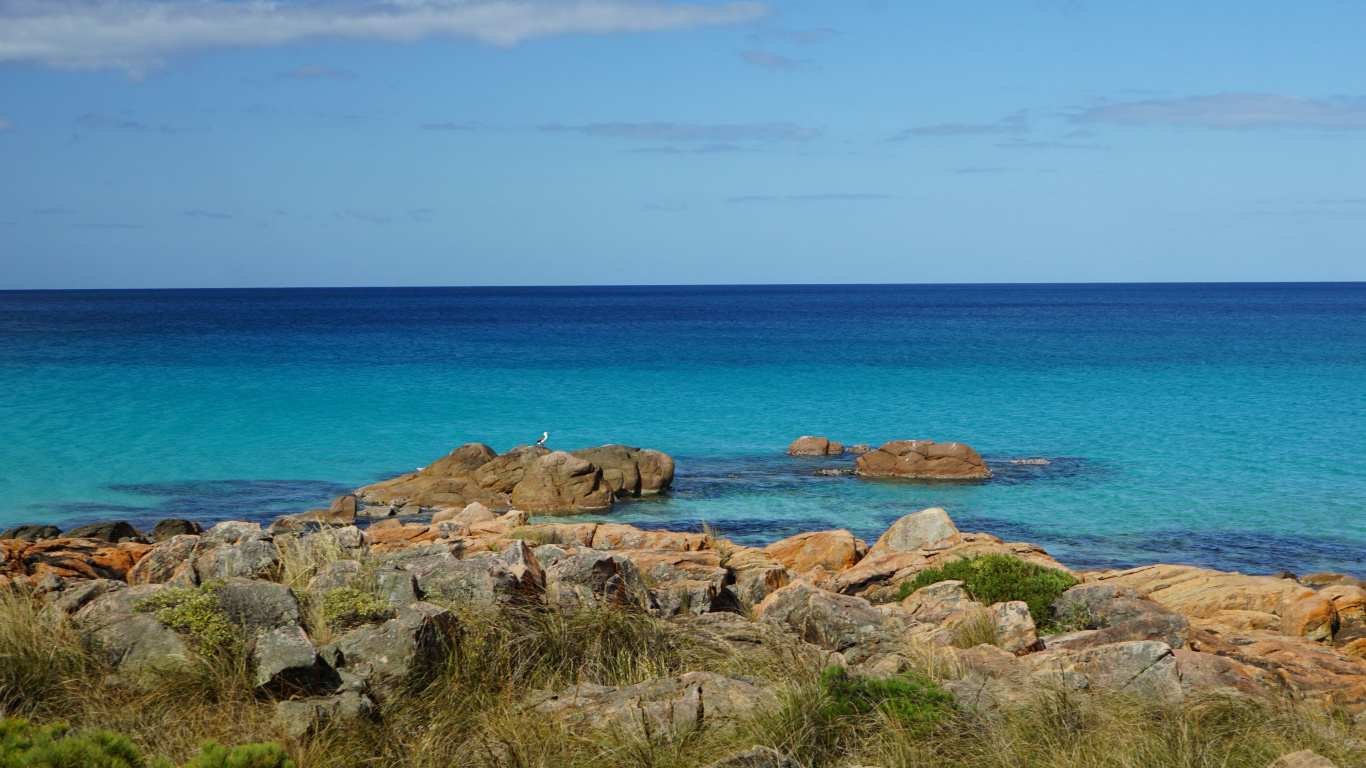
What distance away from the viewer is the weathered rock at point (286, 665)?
23.6 feet

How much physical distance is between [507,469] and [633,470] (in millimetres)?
3534

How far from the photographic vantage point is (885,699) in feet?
23.3

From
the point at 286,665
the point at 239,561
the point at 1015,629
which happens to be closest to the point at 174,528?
the point at 239,561

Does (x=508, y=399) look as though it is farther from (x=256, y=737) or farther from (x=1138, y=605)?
(x=256, y=737)

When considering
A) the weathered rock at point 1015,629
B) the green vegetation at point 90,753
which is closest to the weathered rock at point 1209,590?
the weathered rock at point 1015,629

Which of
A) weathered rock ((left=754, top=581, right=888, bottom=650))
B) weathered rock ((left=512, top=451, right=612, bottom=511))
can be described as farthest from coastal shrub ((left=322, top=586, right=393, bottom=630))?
weathered rock ((left=512, top=451, right=612, bottom=511))

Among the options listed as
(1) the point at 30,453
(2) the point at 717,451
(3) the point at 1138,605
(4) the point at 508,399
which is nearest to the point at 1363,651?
(3) the point at 1138,605

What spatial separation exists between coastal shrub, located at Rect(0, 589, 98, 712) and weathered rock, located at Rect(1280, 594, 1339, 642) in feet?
44.9

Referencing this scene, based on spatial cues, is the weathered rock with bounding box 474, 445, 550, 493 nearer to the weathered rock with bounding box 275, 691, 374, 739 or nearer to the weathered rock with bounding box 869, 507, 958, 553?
the weathered rock with bounding box 869, 507, 958, 553

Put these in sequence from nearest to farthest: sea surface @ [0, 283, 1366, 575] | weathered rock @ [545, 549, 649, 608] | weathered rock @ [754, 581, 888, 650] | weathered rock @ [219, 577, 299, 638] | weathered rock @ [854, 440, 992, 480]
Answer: weathered rock @ [219, 577, 299, 638]
weathered rock @ [545, 549, 649, 608]
weathered rock @ [754, 581, 888, 650]
sea surface @ [0, 283, 1366, 575]
weathered rock @ [854, 440, 992, 480]

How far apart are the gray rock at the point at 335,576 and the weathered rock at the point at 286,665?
4.72 feet

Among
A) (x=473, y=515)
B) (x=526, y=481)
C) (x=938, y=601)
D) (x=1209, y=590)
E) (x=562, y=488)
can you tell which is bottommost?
(x=562, y=488)

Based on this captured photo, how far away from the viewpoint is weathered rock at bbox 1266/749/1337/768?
19.7 ft

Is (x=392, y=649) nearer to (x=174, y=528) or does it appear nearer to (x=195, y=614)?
(x=195, y=614)
